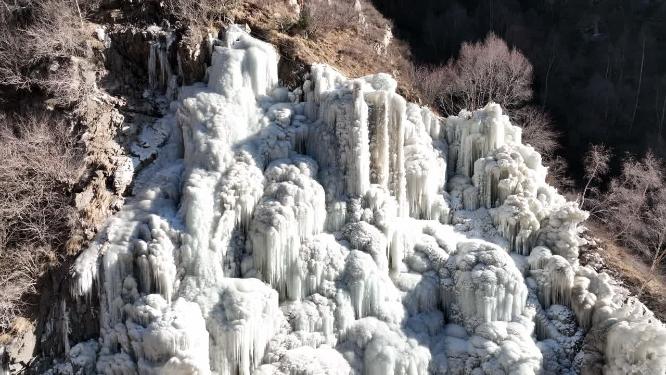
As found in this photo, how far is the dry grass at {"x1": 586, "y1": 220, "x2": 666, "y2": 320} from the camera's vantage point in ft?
57.6

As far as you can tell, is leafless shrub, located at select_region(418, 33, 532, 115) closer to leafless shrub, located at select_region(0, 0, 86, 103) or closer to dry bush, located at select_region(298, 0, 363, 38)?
dry bush, located at select_region(298, 0, 363, 38)

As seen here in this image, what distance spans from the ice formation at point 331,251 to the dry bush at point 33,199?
172 centimetres

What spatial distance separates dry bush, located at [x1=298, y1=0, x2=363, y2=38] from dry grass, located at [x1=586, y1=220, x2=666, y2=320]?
39.7ft

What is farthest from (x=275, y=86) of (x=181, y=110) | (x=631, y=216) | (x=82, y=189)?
(x=631, y=216)

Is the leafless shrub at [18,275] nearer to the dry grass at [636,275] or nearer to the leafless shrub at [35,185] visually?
the leafless shrub at [35,185]

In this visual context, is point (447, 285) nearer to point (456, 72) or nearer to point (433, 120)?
point (433, 120)

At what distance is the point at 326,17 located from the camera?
71.2 feet

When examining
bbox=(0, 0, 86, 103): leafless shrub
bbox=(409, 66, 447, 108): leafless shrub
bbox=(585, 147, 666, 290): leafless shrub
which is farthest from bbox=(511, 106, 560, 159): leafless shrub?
bbox=(0, 0, 86, 103): leafless shrub

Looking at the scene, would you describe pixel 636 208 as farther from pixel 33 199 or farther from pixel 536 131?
pixel 33 199

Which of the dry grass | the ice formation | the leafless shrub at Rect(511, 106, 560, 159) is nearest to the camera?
the ice formation

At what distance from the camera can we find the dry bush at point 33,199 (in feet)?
49.9

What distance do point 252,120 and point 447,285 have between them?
7.26 m

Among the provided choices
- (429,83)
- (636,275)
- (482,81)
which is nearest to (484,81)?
(482,81)

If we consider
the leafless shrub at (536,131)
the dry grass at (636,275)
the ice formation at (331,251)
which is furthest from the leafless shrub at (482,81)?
the dry grass at (636,275)
